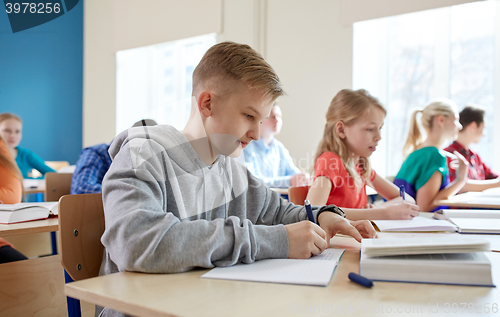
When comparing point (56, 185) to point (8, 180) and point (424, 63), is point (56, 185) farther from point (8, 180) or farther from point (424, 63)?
point (424, 63)

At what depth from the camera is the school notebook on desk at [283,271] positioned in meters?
0.66

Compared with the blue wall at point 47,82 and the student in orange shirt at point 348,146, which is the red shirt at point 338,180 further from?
the blue wall at point 47,82

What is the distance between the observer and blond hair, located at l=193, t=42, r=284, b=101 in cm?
99

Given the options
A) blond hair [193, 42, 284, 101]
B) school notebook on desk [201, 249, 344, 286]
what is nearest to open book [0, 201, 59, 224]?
blond hair [193, 42, 284, 101]

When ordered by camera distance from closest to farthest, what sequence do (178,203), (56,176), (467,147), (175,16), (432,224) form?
(178,203) → (432,224) → (56,176) → (467,147) → (175,16)

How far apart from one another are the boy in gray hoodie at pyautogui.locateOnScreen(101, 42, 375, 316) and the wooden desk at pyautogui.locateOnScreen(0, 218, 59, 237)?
1.61 feet

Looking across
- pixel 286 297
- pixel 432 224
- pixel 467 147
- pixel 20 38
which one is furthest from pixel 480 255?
pixel 20 38

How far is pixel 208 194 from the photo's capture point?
107cm

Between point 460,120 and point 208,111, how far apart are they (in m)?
2.90

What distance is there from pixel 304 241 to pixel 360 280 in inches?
7.0

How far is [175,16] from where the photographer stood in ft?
15.6

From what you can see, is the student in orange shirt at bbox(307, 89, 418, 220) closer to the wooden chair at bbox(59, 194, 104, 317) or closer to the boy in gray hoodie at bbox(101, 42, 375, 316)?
the boy in gray hoodie at bbox(101, 42, 375, 316)

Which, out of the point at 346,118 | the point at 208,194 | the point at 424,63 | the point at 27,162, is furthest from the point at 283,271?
the point at 27,162

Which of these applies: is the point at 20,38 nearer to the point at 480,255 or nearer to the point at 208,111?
the point at 208,111
